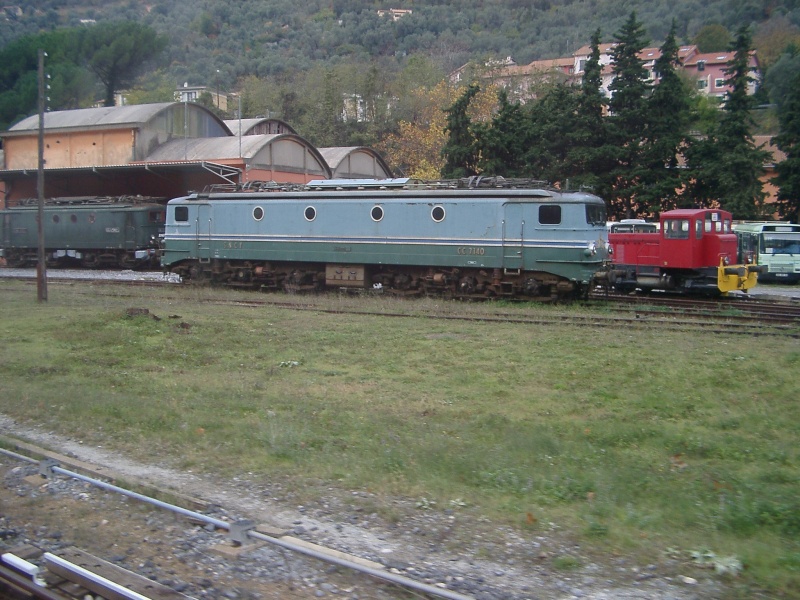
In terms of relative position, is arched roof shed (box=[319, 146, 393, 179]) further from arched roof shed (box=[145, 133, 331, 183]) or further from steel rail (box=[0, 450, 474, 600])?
steel rail (box=[0, 450, 474, 600])

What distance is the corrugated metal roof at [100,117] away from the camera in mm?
43031

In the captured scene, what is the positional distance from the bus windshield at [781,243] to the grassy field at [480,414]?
1952 cm

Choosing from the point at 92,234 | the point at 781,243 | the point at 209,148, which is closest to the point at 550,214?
the point at 781,243

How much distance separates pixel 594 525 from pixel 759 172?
36.6 meters

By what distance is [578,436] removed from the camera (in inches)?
341

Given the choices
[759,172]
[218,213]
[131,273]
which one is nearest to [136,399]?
[218,213]

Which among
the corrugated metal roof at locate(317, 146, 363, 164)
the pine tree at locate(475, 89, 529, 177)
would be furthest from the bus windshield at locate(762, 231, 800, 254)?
the corrugated metal roof at locate(317, 146, 363, 164)

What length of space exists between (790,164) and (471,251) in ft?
84.5

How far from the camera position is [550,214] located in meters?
20.7

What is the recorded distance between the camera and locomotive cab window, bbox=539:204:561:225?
20.6m

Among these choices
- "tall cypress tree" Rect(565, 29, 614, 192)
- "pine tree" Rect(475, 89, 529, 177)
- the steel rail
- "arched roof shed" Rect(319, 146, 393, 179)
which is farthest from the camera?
"arched roof shed" Rect(319, 146, 393, 179)

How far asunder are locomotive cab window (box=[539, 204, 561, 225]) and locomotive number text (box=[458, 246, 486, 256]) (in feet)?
6.25

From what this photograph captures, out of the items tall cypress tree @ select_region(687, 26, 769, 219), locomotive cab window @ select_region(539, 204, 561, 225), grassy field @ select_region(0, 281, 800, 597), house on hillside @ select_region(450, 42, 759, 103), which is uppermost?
house on hillside @ select_region(450, 42, 759, 103)

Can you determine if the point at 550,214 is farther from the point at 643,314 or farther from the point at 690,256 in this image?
the point at 690,256
